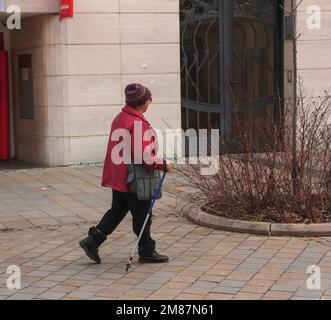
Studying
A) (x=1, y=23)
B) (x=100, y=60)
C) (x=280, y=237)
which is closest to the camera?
(x=280, y=237)

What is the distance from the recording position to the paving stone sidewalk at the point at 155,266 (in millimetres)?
5703

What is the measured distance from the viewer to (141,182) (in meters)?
6.32

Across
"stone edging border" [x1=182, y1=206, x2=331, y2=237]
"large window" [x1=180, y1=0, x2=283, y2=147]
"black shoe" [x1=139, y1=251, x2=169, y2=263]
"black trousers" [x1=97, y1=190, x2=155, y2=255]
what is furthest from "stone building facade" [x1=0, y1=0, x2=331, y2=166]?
"black shoe" [x1=139, y1=251, x2=169, y2=263]

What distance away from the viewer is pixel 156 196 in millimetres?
6438

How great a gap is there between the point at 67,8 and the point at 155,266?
670 centimetres

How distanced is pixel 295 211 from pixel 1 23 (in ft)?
26.1

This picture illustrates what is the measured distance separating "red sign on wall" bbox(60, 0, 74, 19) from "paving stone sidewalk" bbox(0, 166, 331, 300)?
12.7ft

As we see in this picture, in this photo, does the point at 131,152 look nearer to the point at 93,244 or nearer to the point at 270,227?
the point at 93,244

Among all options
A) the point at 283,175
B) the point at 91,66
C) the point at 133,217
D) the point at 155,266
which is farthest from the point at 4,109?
the point at 155,266

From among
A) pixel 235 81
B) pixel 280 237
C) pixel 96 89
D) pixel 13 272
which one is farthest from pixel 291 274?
pixel 235 81

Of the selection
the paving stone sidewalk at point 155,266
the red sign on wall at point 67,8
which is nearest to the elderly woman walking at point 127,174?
the paving stone sidewalk at point 155,266

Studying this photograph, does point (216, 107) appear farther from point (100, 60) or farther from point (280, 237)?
point (280, 237)

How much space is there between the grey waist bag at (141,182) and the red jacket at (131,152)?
0.06 meters

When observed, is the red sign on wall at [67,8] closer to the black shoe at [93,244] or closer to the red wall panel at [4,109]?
the red wall panel at [4,109]
